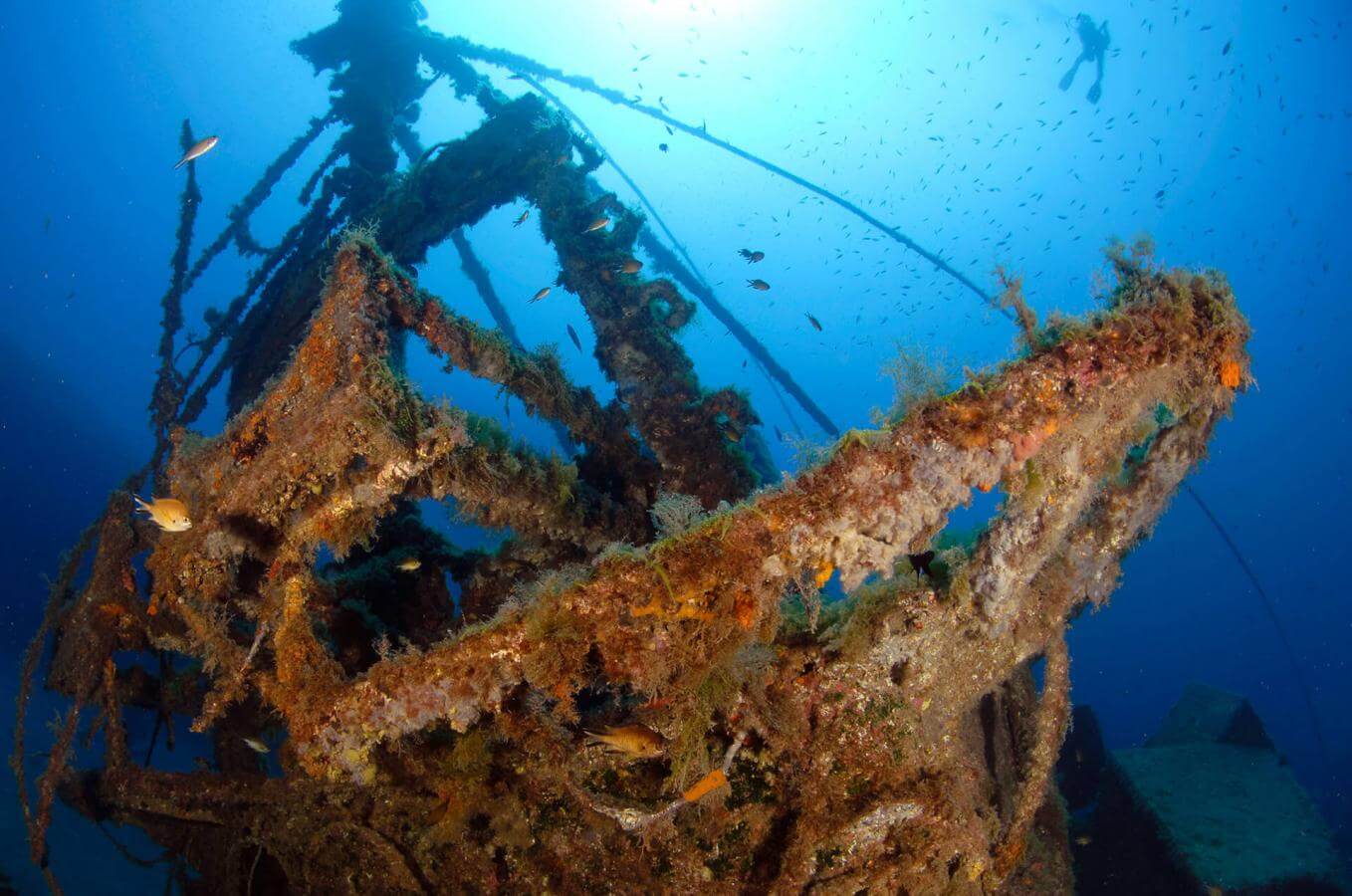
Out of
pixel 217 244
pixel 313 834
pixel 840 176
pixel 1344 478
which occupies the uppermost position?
pixel 840 176

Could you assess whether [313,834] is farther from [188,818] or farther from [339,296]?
[339,296]

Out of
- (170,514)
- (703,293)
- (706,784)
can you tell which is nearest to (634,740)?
(706,784)

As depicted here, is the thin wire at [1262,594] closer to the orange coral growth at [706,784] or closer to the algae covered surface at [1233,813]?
the algae covered surface at [1233,813]

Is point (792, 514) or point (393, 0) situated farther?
point (393, 0)

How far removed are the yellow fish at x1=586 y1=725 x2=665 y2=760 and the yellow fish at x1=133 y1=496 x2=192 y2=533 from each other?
3329 mm

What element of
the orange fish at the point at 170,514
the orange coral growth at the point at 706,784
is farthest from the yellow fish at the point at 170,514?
the orange coral growth at the point at 706,784

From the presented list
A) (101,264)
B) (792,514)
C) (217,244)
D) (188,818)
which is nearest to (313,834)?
(188,818)

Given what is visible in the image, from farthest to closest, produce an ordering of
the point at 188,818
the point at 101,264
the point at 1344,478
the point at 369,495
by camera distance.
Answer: the point at 101,264 < the point at 1344,478 < the point at 188,818 < the point at 369,495

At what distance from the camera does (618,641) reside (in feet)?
10.9

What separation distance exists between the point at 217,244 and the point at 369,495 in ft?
29.6

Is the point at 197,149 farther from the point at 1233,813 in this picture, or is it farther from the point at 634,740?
the point at 1233,813

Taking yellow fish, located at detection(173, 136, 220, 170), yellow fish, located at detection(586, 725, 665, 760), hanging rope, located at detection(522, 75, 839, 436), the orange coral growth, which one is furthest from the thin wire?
yellow fish, located at detection(173, 136, 220, 170)

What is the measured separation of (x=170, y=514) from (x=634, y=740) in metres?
3.61

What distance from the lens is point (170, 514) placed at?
4.21m
